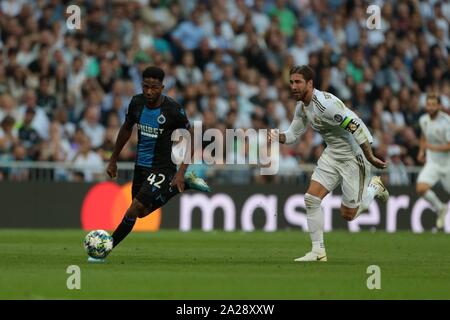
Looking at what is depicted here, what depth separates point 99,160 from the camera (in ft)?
82.6

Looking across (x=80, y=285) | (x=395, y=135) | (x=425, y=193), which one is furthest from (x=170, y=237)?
(x=80, y=285)

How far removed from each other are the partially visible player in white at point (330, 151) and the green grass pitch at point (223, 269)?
0.69m

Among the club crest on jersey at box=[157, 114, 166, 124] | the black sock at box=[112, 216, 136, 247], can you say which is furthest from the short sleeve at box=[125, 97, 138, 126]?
the black sock at box=[112, 216, 136, 247]

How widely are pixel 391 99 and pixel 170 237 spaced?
8.94 m

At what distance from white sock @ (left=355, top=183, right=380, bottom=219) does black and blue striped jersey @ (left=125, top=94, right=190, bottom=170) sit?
2878 mm

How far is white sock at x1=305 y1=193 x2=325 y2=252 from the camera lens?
15.2 m

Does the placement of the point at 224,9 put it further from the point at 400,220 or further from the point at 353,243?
the point at 353,243

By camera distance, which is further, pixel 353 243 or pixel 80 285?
pixel 353 243

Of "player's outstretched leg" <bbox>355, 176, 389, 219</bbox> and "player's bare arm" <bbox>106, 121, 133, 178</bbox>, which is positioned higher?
"player's bare arm" <bbox>106, 121, 133, 178</bbox>
